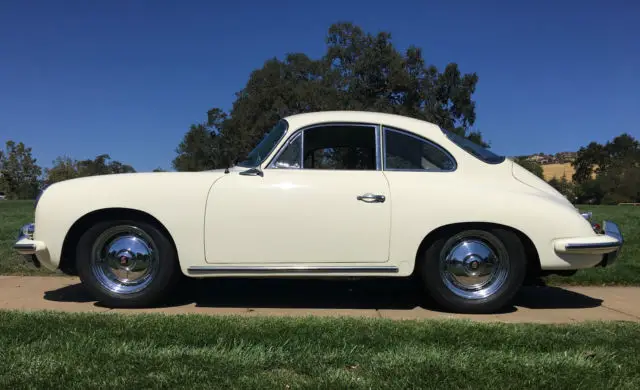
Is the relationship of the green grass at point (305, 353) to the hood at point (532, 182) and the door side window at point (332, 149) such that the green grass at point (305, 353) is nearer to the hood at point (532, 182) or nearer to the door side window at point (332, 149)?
the hood at point (532, 182)

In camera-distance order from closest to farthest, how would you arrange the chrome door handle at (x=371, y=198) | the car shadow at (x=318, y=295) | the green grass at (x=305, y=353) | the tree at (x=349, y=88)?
the green grass at (x=305, y=353), the chrome door handle at (x=371, y=198), the car shadow at (x=318, y=295), the tree at (x=349, y=88)

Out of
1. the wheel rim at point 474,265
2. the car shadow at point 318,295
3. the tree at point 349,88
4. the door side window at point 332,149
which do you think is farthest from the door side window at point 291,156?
the tree at point 349,88

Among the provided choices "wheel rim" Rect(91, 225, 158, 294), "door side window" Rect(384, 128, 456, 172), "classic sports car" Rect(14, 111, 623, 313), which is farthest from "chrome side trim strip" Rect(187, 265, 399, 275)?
"door side window" Rect(384, 128, 456, 172)

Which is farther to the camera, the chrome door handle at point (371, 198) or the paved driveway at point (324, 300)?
the paved driveway at point (324, 300)

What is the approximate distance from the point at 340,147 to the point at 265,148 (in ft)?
2.40

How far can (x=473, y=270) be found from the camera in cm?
415

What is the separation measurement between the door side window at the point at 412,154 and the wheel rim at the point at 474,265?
648 mm

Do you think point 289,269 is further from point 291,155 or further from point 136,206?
point 136,206

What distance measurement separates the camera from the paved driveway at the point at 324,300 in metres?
4.21

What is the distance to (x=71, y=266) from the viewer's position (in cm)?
434

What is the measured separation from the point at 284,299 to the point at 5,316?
7.22ft

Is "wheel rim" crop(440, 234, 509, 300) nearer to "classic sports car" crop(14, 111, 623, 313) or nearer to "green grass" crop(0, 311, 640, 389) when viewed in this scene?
"classic sports car" crop(14, 111, 623, 313)

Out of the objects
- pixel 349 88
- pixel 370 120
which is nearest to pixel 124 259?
pixel 370 120

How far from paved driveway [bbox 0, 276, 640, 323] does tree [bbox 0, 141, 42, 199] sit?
8405 cm
